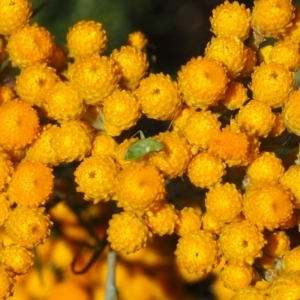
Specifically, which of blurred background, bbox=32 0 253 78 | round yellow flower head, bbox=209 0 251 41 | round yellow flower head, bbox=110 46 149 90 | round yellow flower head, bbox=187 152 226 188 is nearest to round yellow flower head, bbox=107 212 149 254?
round yellow flower head, bbox=187 152 226 188

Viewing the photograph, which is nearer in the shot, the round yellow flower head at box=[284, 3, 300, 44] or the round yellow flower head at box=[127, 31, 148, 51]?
the round yellow flower head at box=[284, 3, 300, 44]

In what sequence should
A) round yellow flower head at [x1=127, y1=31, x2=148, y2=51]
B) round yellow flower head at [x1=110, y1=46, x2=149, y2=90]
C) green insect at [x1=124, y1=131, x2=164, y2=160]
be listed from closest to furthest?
green insect at [x1=124, y1=131, x2=164, y2=160], round yellow flower head at [x1=110, y1=46, x2=149, y2=90], round yellow flower head at [x1=127, y1=31, x2=148, y2=51]

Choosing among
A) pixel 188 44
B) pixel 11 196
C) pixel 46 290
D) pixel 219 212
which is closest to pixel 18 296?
pixel 46 290

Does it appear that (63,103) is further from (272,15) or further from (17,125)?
(272,15)

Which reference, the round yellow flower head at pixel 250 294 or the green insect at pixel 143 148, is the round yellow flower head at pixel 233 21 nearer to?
the green insect at pixel 143 148

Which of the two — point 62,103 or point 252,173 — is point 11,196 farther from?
point 252,173

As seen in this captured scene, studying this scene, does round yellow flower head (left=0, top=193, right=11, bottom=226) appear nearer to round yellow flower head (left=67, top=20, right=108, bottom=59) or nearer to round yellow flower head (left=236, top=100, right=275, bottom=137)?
round yellow flower head (left=67, top=20, right=108, bottom=59)
